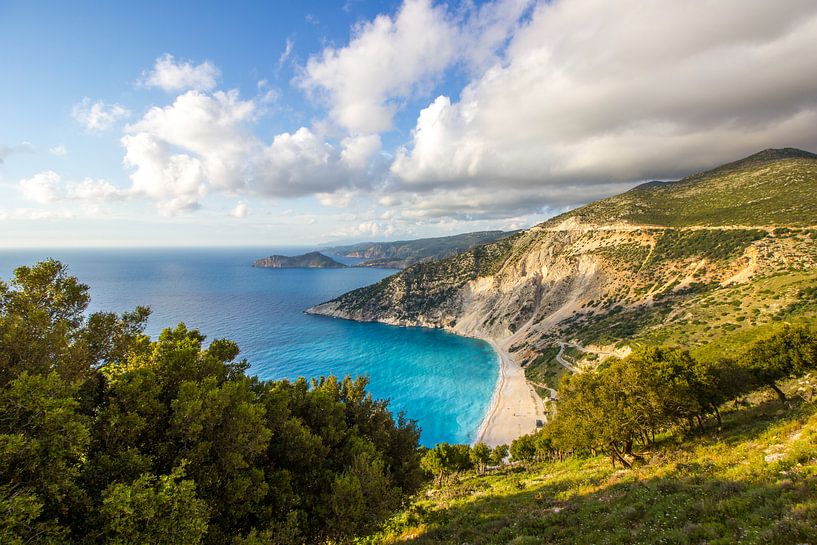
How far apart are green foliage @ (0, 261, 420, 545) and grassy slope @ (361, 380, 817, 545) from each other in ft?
21.9

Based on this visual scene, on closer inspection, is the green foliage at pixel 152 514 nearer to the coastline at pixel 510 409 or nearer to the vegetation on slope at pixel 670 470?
the vegetation on slope at pixel 670 470

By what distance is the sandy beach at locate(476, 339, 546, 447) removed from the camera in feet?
189

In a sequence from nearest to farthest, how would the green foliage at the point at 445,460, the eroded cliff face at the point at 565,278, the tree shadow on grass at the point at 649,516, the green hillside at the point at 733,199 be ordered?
the tree shadow on grass at the point at 649,516 → the green foliage at the point at 445,460 → the eroded cliff face at the point at 565,278 → the green hillside at the point at 733,199

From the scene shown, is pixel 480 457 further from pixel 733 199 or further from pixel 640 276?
pixel 733 199

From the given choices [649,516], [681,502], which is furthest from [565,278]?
[649,516]

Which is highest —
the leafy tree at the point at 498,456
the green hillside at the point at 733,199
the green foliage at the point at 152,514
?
the green hillside at the point at 733,199

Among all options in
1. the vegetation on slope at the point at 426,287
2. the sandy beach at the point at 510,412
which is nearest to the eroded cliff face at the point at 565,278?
the vegetation on slope at the point at 426,287

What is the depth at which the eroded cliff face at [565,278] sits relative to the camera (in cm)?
7388

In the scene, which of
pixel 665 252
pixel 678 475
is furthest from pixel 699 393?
pixel 665 252

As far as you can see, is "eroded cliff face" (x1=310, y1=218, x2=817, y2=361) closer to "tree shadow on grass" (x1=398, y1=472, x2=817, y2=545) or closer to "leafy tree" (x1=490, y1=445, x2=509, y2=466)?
"leafy tree" (x1=490, y1=445, x2=509, y2=466)

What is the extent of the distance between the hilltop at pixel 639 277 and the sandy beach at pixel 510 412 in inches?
162

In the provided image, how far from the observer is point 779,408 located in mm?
27016

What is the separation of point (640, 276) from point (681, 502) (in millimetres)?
91864

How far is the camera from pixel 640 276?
89.1 meters
